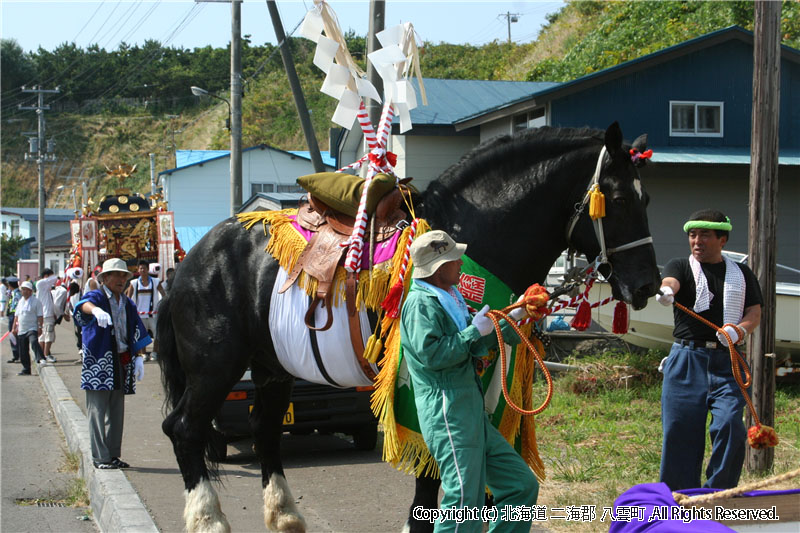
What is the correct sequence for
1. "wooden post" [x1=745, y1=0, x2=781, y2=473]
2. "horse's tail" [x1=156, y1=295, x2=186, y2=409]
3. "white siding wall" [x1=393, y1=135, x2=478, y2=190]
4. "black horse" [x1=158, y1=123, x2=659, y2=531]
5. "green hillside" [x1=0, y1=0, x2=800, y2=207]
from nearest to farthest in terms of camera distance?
"black horse" [x1=158, y1=123, x2=659, y2=531] → "horse's tail" [x1=156, y1=295, x2=186, y2=409] → "wooden post" [x1=745, y1=0, x2=781, y2=473] → "white siding wall" [x1=393, y1=135, x2=478, y2=190] → "green hillside" [x1=0, y1=0, x2=800, y2=207]

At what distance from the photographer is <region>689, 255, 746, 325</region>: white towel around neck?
5090 millimetres

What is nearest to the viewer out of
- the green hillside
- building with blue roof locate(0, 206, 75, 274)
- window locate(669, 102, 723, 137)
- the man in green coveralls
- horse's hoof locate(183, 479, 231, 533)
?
the man in green coveralls

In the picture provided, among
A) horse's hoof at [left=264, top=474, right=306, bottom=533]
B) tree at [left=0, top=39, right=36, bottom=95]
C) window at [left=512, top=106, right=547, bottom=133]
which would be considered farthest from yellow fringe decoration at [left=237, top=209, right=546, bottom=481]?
tree at [left=0, top=39, right=36, bottom=95]

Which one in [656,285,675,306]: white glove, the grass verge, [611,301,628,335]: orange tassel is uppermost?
[656,285,675,306]: white glove

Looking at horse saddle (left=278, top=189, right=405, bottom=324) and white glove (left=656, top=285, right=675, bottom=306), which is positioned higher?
horse saddle (left=278, top=189, right=405, bottom=324)

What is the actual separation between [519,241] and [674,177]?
1147cm

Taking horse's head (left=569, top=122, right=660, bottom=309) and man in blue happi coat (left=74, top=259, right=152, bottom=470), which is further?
man in blue happi coat (left=74, top=259, right=152, bottom=470)

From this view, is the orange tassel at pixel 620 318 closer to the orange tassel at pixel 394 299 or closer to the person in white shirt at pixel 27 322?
the orange tassel at pixel 394 299

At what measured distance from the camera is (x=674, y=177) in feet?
47.8

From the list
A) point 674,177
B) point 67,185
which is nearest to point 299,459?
point 674,177

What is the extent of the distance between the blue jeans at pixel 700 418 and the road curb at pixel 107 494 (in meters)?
3.52

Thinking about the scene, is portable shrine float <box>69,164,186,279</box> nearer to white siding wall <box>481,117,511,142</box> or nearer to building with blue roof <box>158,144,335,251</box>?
white siding wall <box>481,117,511,142</box>

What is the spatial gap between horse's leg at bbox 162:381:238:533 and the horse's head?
2.58 meters

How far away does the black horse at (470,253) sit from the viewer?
405 centimetres
